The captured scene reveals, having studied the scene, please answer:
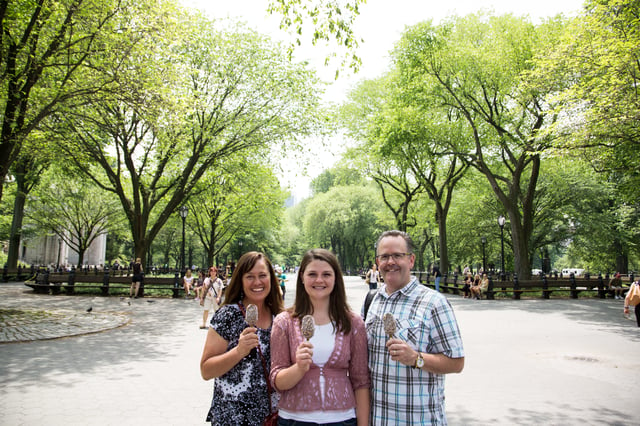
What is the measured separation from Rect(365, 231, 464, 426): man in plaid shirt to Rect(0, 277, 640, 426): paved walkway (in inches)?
123

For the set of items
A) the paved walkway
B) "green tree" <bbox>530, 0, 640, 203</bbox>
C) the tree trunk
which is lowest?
the paved walkway

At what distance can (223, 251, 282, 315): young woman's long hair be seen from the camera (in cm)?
301

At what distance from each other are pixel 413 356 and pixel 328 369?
479 mm

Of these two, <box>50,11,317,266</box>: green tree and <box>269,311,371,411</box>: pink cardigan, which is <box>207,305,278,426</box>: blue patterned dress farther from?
<box>50,11,317,266</box>: green tree

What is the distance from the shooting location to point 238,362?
2.76 meters

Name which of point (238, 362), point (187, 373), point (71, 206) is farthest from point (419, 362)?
point (71, 206)

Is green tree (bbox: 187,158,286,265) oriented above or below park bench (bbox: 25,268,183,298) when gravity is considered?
above

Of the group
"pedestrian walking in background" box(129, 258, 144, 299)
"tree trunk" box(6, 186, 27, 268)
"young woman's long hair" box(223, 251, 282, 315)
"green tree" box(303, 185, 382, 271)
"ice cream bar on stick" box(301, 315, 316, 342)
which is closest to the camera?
"ice cream bar on stick" box(301, 315, 316, 342)

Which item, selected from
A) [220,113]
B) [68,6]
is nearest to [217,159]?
[220,113]

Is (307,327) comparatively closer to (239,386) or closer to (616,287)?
(239,386)

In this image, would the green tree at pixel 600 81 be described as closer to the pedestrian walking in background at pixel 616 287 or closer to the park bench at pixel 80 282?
the pedestrian walking in background at pixel 616 287

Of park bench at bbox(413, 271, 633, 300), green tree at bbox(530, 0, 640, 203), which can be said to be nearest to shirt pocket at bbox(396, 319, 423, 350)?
green tree at bbox(530, 0, 640, 203)

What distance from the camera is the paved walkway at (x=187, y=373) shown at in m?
5.34

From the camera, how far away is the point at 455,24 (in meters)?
25.5
